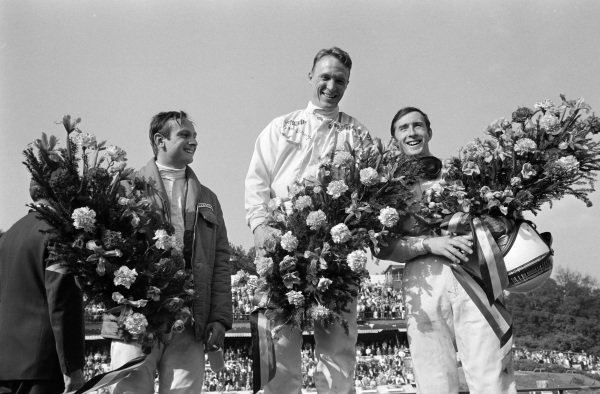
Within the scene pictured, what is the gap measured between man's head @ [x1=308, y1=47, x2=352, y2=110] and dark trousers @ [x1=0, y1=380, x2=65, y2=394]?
2.88 m

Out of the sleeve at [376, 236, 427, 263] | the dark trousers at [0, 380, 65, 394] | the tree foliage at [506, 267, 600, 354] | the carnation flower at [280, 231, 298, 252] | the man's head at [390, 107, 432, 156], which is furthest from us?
the tree foliage at [506, 267, 600, 354]

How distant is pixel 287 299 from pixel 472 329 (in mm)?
1336

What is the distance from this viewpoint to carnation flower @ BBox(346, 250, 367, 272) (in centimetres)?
367

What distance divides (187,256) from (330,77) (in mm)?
1793

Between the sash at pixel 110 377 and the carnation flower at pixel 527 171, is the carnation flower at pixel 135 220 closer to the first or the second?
the sash at pixel 110 377

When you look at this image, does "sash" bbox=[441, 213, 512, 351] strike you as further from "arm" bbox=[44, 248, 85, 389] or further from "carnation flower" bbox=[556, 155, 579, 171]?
"arm" bbox=[44, 248, 85, 389]

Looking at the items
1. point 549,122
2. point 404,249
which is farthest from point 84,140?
point 549,122

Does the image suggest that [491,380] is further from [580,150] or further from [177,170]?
[177,170]

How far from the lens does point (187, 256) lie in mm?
4266

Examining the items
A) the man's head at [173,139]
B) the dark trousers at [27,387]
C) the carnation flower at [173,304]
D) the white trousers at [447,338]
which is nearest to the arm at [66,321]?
the dark trousers at [27,387]

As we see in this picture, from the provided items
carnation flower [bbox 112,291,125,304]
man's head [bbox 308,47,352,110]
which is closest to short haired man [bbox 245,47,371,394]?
man's head [bbox 308,47,352,110]

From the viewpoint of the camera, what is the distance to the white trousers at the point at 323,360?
3.81 m

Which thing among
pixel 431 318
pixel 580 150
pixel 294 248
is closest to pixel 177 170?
pixel 294 248

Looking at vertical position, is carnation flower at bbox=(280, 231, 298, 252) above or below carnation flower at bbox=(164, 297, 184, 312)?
above
